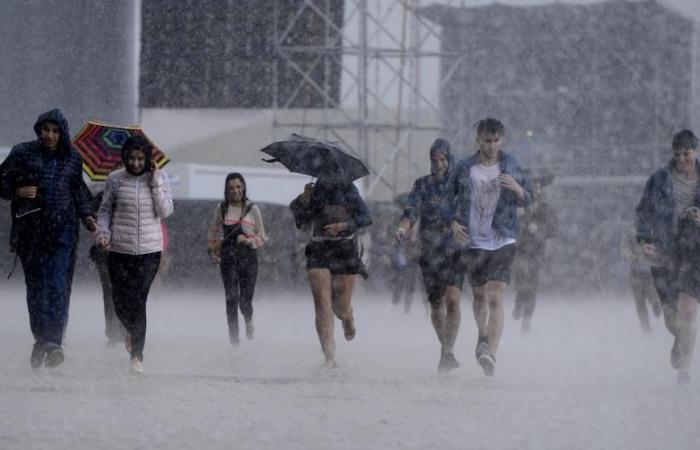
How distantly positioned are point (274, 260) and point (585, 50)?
1387 centimetres

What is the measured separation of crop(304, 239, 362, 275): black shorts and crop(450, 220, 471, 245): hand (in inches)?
33.4

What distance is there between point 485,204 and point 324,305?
1317mm

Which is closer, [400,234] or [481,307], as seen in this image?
[481,307]

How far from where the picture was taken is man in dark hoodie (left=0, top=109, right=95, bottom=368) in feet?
30.5

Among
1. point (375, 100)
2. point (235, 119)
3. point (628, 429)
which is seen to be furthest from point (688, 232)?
point (235, 119)

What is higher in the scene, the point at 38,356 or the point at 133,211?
the point at 133,211

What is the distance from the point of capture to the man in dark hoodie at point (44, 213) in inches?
365

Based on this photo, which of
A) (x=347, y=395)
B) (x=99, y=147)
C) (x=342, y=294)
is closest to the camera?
(x=347, y=395)

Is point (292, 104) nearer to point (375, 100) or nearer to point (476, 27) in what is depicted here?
point (375, 100)

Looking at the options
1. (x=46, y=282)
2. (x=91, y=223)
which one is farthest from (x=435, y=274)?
(x=46, y=282)

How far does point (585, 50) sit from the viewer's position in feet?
107

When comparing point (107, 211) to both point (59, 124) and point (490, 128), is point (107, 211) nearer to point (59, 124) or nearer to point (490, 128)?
point (59, 124)

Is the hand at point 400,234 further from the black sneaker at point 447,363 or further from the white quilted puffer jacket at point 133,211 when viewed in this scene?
the white quilted puffer jacket at point 133,211

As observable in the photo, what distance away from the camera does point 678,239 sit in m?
9.05
